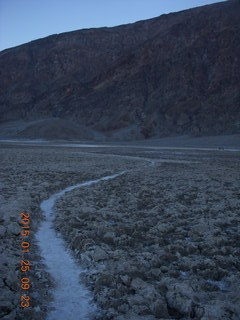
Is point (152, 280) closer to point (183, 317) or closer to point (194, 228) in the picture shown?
point (183, 317)

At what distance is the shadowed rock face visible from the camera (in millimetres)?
77562

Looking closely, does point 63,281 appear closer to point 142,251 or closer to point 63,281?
point 63,281

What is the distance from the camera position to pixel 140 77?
88.9 metres

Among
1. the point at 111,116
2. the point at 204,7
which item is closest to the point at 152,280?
the point at 111,116

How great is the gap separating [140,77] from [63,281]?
8519cm

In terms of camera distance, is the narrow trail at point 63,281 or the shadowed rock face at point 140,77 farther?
the shadowed rock face at point 140,77

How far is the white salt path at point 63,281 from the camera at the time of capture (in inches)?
204

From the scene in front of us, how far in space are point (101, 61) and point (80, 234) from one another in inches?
3864

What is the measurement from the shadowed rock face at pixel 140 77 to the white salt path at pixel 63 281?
6485 cm

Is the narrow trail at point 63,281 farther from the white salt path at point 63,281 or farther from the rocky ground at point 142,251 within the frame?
the rocky ground at point 142,251
